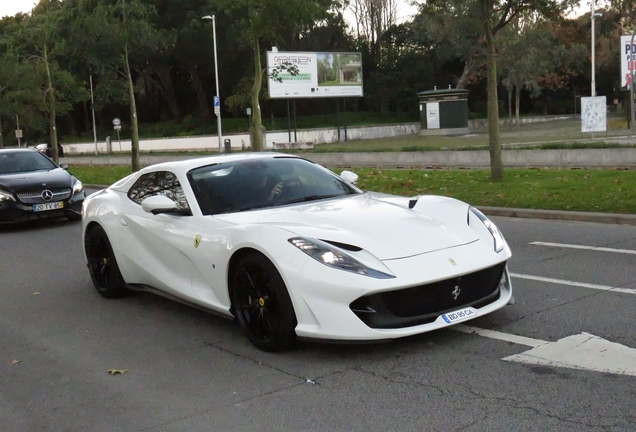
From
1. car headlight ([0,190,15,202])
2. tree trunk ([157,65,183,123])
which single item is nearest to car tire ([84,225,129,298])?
car headlight ([0,190,15,202])

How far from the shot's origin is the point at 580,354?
4.91m

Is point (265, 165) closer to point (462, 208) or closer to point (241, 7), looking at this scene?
point (462, 208)

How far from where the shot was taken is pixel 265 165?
6672 millimetres

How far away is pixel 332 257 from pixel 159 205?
73.7 inches

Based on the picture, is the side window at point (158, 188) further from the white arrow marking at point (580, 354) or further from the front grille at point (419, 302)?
the white arrow marking at point (580, 354)

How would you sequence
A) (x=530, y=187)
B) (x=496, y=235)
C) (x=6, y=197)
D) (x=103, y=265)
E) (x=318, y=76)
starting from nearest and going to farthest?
(x=496, y=235) → (x=103, y=265) → (x=6, y=197) → (x=530, y=187) → (x=318, y=76)

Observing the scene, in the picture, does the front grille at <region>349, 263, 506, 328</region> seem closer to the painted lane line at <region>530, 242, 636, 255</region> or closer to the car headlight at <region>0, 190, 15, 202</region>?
the painted lane line at <region>530, 242, 636, 255</region>

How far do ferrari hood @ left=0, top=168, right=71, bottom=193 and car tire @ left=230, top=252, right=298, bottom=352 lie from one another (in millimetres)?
9452

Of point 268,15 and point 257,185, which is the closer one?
point 257,185

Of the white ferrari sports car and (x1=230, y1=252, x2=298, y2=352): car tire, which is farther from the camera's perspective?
(x1=230, y1=252, x2=298, y2=352): car tire

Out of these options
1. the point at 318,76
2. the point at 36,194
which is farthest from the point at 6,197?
the point at 318,76

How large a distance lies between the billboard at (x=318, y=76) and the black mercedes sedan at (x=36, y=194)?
31484mm

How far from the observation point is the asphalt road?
4.12m

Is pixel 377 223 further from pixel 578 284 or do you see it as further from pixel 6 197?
pixel 6 197
